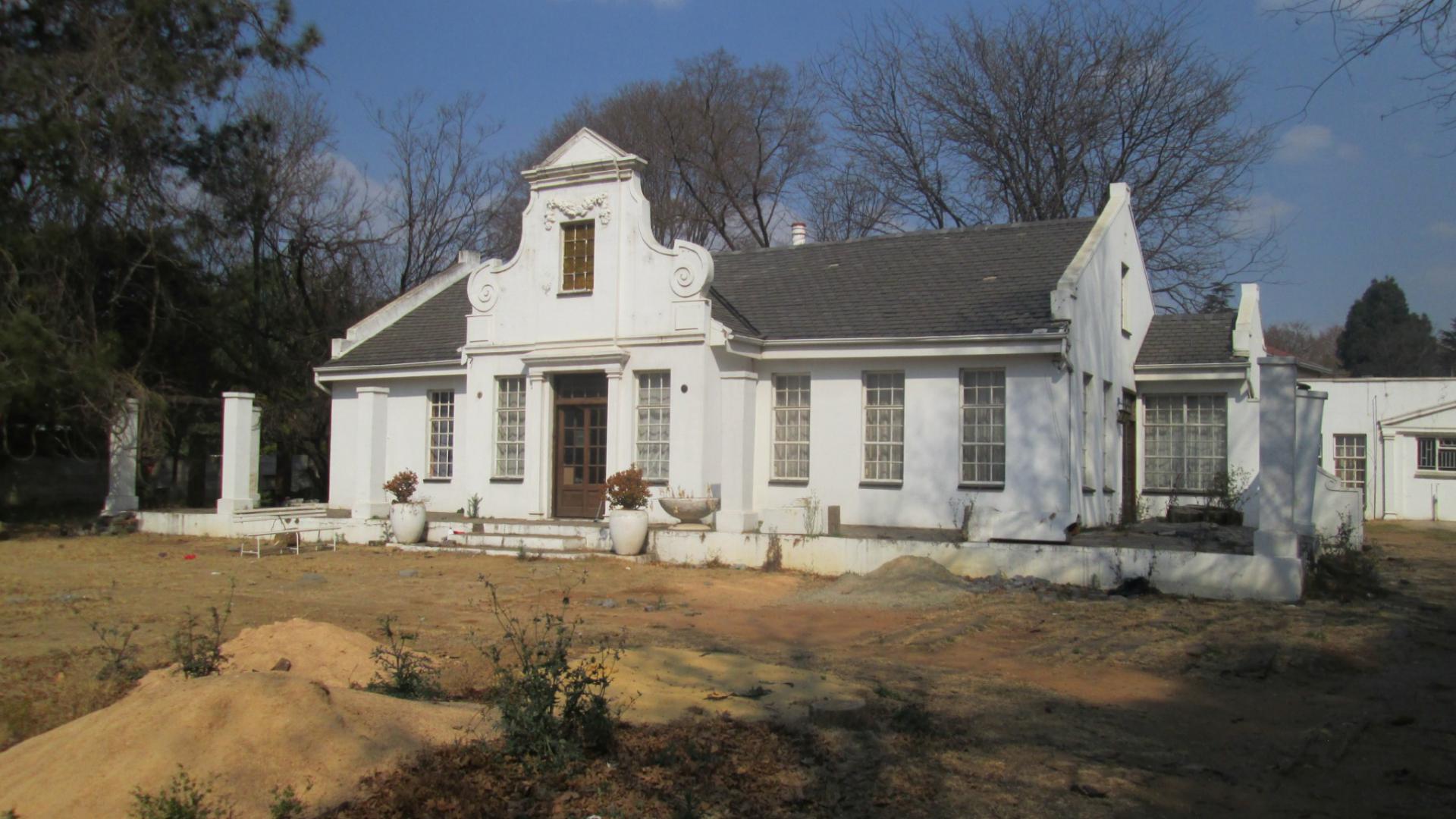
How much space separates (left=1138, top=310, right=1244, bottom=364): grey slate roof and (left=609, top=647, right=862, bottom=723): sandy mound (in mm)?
14919

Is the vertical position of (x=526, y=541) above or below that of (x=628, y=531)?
below

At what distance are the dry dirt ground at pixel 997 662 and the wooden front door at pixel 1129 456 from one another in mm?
4963

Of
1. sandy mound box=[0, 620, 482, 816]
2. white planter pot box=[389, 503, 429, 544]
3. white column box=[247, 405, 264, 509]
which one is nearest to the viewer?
sandy mound box=[0, 620, 482, 816]

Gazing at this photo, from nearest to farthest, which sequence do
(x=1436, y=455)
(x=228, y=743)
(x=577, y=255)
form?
(x=228, y=743)
(x=577, y=255)
(x=1436, y=455)

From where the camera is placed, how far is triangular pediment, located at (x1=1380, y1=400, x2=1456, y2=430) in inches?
1163

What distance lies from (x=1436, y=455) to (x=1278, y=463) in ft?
71.4

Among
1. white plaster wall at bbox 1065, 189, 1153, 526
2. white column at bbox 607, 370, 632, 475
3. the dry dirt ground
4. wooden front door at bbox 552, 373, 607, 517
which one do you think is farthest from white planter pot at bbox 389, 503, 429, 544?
white plaster wall at bbox 1065, 189, 1153, 526

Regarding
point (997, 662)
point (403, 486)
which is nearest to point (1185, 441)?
point (997, 662)

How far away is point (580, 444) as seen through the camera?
20.0m

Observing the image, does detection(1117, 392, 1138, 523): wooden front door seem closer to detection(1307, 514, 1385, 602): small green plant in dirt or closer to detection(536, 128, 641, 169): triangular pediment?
detection(1307, 514, 1385, 602): small green plant in dirt

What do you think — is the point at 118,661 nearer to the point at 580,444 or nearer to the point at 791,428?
the point at 580,444

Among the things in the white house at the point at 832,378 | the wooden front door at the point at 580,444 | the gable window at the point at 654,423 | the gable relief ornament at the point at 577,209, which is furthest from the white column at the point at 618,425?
the gable relief ornament at the point at 577,209

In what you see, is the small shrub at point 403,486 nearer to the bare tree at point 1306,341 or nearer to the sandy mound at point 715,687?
the sandy mound at point 715,687

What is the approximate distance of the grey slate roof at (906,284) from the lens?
18.3 meters
